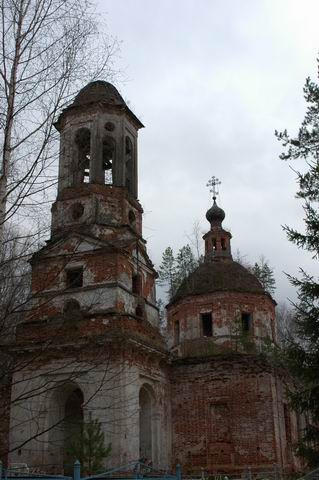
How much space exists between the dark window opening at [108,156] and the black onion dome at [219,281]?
21.1ft

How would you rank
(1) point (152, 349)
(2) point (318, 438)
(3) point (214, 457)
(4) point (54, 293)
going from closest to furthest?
1. (4) point (54, 293)
2. (2) point (318, 438)
3. (1) point (152, 349)
4. (3) point (214, 457)

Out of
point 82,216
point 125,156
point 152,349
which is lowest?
point 152,349

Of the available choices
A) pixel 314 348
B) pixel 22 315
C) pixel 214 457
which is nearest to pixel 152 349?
pixel 214 457

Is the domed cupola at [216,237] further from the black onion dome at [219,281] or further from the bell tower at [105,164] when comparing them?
the bell tower at [105,164]

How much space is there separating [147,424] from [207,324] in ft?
18.7

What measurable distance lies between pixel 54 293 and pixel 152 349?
43.1 feet

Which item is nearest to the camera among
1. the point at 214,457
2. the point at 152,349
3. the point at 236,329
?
the point at 152,349

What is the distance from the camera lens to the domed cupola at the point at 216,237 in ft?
90.0

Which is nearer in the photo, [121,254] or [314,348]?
[314,348]

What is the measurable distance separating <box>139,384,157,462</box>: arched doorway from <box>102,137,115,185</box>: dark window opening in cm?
770

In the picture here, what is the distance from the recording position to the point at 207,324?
24.4 meters

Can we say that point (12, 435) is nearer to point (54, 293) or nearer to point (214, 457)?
point (214, 457)

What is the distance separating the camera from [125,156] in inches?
855

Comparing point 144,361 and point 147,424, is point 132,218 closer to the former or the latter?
point 144,361
